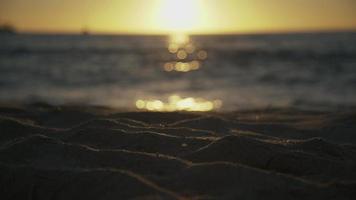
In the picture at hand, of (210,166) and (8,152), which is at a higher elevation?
(8,152)

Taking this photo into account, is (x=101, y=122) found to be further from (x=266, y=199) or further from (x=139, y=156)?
(x=266, y=199)

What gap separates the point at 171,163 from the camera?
2254 millimetres

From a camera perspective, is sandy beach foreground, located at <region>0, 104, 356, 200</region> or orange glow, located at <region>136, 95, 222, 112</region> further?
orange glow, located at <region>136, 95, 222, 112</region>

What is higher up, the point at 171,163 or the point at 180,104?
the point at 180,104

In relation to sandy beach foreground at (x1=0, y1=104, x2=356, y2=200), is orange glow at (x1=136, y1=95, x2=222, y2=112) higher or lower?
higher

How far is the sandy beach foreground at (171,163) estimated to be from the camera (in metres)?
1.95

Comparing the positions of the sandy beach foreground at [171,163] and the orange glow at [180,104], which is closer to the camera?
the sandy beach foreground at [171,163]

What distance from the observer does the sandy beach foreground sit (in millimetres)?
1945

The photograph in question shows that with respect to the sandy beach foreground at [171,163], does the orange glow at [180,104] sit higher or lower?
higher

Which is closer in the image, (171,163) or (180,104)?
(171,163)

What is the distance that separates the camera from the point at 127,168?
2240 millimetres

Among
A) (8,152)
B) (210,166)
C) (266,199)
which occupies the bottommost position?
(266,199)

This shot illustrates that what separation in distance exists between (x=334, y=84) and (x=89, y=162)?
41.0ft

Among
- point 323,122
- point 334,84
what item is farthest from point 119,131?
point 334,84
